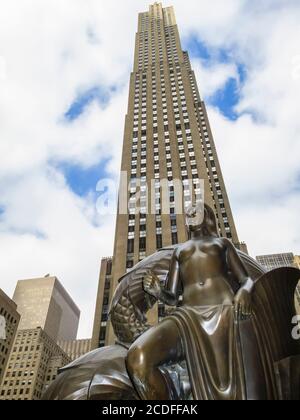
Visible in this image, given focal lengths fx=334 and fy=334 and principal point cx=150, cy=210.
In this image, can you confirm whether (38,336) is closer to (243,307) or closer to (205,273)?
(205,273)

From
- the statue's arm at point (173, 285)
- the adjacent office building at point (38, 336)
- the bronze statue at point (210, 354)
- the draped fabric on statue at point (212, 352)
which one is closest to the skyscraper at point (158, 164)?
the adjacent office building at point (38, 336)

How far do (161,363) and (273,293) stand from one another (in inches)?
42.0

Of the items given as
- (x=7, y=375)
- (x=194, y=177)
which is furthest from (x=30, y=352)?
(x=194, y=177)

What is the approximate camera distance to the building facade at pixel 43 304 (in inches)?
4813

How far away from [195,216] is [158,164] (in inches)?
1717

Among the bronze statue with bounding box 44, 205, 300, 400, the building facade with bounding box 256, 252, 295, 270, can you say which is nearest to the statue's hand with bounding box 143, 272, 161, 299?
the bronze statue with bounding box 44, 205, 300, 400

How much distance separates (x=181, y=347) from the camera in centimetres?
268

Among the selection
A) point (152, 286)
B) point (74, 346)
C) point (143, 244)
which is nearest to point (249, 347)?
point (152, 286)

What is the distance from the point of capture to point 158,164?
46969mm

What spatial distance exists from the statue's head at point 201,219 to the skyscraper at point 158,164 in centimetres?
2572

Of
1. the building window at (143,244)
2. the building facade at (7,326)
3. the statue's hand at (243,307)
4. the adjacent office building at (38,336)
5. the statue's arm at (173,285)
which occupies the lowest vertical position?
the statue's hand at (243,307)

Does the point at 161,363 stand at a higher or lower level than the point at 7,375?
lower

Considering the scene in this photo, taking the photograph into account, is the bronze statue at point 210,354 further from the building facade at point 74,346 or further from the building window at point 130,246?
the building facade at point 74,346
